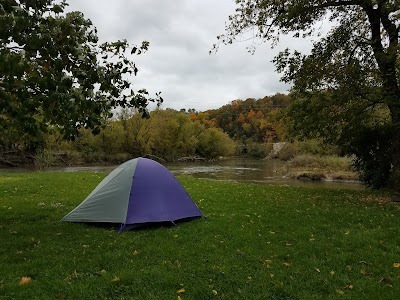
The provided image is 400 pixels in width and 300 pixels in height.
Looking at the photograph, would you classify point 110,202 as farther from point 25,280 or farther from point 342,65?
point 342,65

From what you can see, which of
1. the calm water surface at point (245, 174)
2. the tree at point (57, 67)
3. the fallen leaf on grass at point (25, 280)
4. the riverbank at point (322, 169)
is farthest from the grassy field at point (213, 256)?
the riverbank at point (322, 169)

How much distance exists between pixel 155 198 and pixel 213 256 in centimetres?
→ 269

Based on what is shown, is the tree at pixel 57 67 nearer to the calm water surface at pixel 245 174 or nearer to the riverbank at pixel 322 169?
the calm water surface at pixel 245 174

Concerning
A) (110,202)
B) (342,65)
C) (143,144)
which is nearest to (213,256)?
(110,202)

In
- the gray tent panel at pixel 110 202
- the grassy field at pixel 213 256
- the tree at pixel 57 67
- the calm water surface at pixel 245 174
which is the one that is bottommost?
the calm water surface at pixel 245 174

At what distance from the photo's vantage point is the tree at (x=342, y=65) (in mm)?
11734

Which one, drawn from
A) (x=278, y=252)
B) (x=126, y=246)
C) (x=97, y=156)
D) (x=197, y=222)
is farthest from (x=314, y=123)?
(x=97, y=156)

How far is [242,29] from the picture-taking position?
1509 cm

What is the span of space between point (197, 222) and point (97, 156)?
52.7m

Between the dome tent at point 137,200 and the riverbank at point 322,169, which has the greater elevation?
the dome tent at point 137,200

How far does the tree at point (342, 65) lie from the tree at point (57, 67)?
7.58 metres

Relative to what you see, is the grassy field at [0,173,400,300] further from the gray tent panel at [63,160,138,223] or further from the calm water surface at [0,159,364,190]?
the calm water surface at [0,159,364,190]

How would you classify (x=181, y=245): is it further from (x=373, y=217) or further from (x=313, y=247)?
(x=373, y=217)

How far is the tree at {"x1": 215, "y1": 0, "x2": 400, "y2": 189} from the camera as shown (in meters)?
11.7
